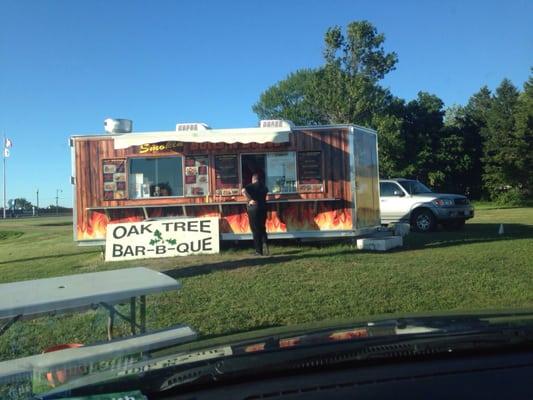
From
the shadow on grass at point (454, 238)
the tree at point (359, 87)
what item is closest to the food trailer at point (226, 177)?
the shadow on grass at point (454, 238)

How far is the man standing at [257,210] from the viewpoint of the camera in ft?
41.1

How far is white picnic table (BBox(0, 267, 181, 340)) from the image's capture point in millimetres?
4301

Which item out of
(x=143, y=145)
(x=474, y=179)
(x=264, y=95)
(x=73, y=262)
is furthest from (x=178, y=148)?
(x=264, y=95)

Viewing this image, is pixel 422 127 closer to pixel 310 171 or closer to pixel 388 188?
pixel 388 188

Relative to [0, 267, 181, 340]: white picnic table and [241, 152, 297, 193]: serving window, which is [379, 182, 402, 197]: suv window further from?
[0, 267, 181, 340]: white picnic table

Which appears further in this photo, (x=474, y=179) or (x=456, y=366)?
(x=474, y=179)

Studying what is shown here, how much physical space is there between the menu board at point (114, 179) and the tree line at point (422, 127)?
29.5m

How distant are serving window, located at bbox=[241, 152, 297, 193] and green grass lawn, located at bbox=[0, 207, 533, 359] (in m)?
1.58

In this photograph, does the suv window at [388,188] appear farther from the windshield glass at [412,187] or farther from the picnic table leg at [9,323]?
the picnic table leg at [9,323]

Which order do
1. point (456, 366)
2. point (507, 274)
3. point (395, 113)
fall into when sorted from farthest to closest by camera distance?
point (395, 113) → point (507, 274) → point (456, 366)

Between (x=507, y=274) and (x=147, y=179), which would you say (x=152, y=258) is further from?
(x=507, y=274)

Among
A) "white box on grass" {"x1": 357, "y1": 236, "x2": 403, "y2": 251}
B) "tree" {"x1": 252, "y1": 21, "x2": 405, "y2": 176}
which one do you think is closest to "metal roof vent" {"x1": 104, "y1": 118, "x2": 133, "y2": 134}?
"white box on grass" {"x1": 357, "y1": 236, "x2": 403, "y2": 251}

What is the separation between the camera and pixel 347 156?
1360 centimetres

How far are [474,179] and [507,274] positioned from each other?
42347mm
